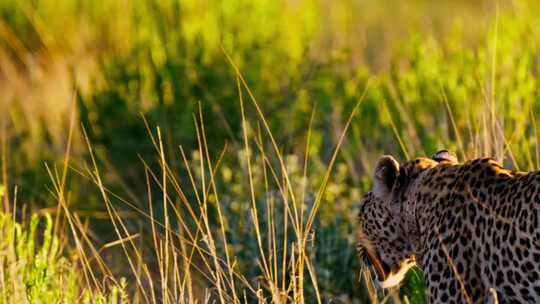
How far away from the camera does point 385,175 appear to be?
4.47 m

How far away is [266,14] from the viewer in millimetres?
8883

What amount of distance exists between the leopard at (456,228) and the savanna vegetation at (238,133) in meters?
0.68

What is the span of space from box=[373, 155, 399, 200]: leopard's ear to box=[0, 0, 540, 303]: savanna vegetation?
775 millimetres

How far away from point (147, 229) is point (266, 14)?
2.60 metres

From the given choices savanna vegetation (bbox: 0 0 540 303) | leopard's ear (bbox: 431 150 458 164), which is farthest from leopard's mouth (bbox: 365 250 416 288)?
savanna vegetation (bbox: 0 0 540 303)

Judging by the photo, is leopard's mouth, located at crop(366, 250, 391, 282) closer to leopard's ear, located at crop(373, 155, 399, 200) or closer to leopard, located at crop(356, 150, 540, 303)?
leopard, located at crop(356, 150, 540, 303)

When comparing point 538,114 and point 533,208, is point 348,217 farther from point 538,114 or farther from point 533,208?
point 533,208

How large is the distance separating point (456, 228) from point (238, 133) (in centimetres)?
353

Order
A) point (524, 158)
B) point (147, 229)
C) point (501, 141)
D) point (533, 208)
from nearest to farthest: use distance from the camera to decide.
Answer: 1. point (533, 208)
2. point (501, 141)
3. point (524, 158)
4. point (147, 229)

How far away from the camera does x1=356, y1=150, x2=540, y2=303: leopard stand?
3758 millimetres

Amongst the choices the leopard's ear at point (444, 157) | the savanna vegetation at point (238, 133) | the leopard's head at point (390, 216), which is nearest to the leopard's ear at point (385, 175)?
the leopard's head at point (390, 216)

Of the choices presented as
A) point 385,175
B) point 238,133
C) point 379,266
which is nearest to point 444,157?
point 385,175

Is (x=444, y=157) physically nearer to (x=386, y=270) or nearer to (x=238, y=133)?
(x=386, y=270)

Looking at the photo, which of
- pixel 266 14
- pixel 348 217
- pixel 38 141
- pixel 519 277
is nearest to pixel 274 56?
pixel 266 14
